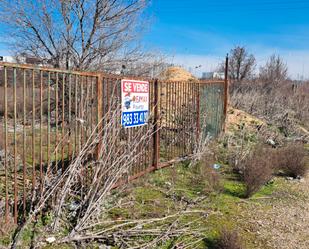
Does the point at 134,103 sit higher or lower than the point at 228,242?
higher

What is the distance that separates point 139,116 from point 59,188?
6.85 ft

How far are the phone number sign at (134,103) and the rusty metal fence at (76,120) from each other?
12cm

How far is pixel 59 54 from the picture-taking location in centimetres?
1080

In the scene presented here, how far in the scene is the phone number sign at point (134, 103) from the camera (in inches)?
199

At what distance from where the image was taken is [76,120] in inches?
169

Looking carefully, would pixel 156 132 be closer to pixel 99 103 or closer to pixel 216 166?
pixel 216 166

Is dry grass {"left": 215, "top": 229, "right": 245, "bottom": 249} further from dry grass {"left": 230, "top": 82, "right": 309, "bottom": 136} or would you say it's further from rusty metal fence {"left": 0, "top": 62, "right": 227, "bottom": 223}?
dry grass {"left": 230, "top": 82, "right": 309, "bottom": 136}

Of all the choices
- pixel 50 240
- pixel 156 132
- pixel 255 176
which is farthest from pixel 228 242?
pixel 156 132

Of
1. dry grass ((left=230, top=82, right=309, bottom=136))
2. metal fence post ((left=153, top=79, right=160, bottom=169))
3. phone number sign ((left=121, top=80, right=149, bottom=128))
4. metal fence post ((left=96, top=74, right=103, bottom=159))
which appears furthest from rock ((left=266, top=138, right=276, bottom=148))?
metal fence post ((left=96, top=74, right=103, bottom=159))

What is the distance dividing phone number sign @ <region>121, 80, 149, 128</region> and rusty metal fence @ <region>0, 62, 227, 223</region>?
119 mm

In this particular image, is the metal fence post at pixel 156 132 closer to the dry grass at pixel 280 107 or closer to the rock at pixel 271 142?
the rock at pixel 271 142

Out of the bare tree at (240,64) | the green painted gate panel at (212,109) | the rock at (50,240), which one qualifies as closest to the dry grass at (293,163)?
the green painted gate panel at (212,109)

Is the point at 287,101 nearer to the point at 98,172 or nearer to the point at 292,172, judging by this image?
the point at 292,172

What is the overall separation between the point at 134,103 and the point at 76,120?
1.29 m
